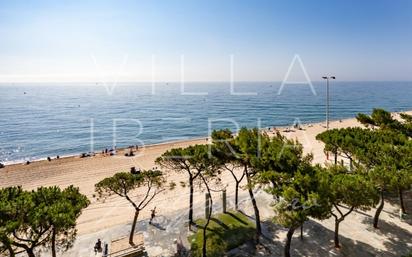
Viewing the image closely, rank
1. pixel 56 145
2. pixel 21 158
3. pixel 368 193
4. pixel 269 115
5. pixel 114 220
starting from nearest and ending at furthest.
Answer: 1. pixel 368 193
2. pixel 114 220
3. pixel 21 158
4. pixel 56 145
5. pixel 269 115

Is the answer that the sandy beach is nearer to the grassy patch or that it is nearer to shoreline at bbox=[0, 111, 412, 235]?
shoreline at bbox=[0, 111, 412, 235]

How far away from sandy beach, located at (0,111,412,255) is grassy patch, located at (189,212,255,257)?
8.14 ft

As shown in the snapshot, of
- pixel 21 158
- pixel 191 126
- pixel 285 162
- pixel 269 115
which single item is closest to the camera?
pixel 285 162

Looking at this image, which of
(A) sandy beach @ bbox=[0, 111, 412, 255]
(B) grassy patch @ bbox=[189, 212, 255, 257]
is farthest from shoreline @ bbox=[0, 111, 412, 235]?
(B) grassy patch @ bbox=[189, 212, 255, 257]

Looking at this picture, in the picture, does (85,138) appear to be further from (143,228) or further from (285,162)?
(285,162)

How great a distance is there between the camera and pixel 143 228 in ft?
57.2

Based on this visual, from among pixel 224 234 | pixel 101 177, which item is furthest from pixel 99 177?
pixel 224 234

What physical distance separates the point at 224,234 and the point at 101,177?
18.8 meters

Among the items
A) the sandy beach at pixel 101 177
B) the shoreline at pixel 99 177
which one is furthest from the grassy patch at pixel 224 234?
the shoreline at pixel 99 177

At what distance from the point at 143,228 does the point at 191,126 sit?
5387cm

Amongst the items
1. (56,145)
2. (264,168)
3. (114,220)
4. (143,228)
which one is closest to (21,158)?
(56,145)

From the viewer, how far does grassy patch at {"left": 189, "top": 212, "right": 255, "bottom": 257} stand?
14692 millimetres

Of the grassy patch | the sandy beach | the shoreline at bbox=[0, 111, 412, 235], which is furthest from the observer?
the shoreline at bbox=[0, 111, 412, 235]

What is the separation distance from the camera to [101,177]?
30109mm
